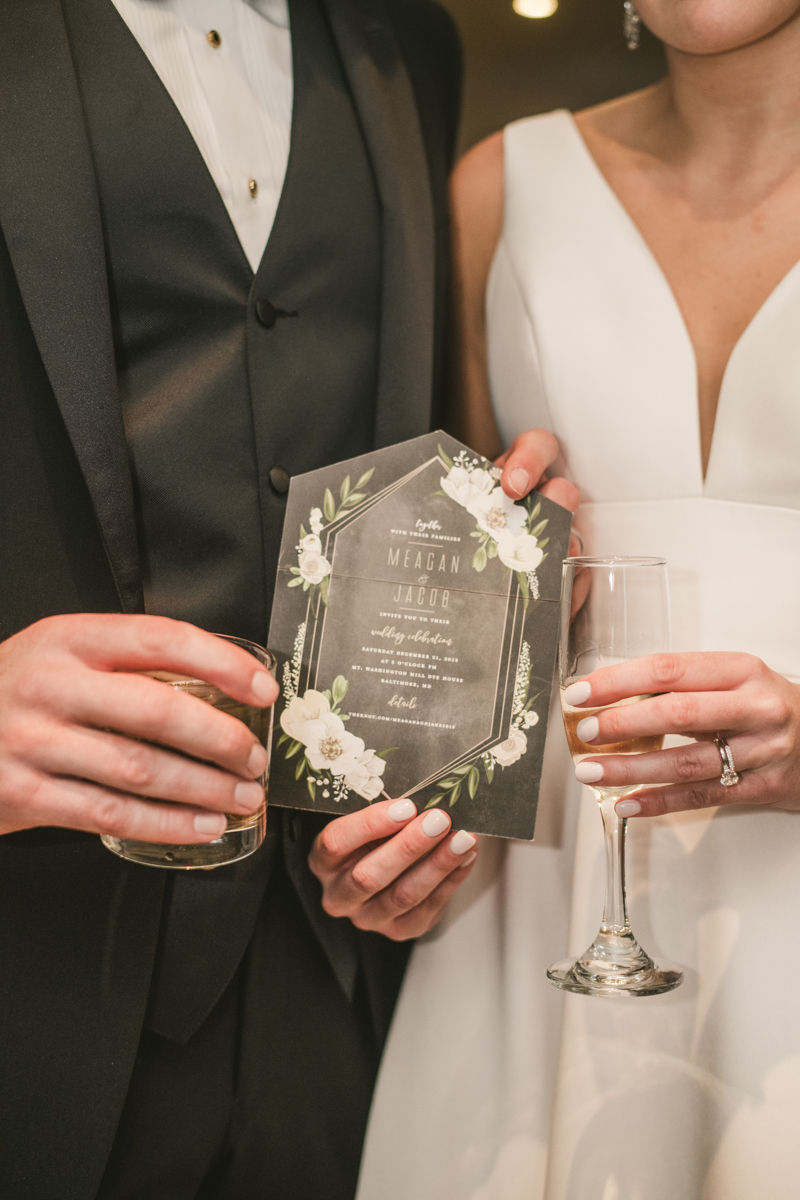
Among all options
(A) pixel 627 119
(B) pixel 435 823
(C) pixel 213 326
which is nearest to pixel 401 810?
(B) pixel 435 823

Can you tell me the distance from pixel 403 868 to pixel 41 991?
15.5 inches

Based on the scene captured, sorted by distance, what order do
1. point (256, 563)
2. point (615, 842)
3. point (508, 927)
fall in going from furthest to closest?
point (508, 927)
point (256, 563)
point (615, 842)

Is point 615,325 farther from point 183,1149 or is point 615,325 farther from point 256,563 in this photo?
point 183,1149

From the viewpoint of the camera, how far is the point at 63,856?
35.9 inches

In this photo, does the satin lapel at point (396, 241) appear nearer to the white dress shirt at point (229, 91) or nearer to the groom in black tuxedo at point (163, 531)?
the groom in black tuxedo at point (163, 531)

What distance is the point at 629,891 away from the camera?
104 cm

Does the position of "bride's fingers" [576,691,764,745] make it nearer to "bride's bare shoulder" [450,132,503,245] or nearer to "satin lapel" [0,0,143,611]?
"satin lapel" [0,0,143,611]

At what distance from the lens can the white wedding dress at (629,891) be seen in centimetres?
95

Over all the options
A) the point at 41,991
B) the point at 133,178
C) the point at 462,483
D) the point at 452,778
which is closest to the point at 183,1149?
the point at 41,991

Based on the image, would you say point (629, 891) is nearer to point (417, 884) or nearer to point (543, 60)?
point (417, 884)

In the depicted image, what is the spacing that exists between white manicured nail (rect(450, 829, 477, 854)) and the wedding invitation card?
13 millimetres

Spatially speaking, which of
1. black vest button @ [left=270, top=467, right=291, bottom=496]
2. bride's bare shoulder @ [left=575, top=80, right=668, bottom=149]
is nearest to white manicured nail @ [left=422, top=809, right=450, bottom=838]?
black vest button @ [left=270, top=467, right=291, bottom=496]

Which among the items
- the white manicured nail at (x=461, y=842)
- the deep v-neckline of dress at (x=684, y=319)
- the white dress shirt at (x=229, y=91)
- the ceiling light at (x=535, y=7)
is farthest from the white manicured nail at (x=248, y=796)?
the ceiling light at (x=535, y=7)

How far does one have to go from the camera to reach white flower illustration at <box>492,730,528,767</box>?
888mm
